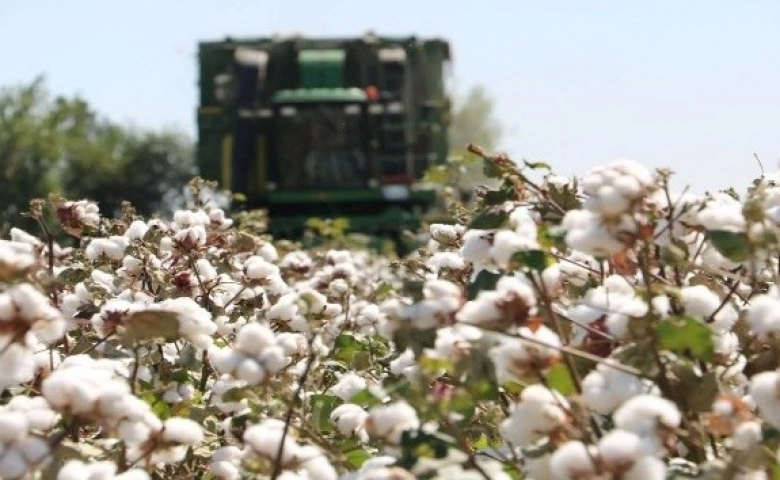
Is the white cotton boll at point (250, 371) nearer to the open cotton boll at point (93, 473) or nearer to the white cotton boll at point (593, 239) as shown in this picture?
the open cotton boll at point (93, 473)

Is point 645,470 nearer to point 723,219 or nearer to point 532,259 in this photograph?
point 532,259

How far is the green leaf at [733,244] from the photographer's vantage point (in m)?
1.90

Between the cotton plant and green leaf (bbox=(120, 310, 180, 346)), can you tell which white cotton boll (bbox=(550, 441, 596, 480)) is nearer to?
the cotton plant

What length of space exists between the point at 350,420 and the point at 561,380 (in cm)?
51

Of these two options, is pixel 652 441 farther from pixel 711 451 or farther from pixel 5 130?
pixel 5 130

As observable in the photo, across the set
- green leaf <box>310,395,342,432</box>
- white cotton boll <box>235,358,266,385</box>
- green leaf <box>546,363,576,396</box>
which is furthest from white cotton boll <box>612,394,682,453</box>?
green leaf <box>310,395,342,432</box>

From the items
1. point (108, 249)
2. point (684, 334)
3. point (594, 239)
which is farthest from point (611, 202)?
point (108, 249)

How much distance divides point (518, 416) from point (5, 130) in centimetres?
4362

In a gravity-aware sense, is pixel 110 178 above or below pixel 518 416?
below

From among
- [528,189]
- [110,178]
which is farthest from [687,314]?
[110,178]

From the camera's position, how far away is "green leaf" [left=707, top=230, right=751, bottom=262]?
6.25ft

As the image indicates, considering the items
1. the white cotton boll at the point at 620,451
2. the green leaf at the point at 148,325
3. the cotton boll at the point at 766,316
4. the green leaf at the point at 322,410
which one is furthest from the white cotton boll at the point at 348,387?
the white cotton boll at the point at 620,451

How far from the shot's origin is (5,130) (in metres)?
43.7

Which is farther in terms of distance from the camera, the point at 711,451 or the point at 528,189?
the point at 528,189
